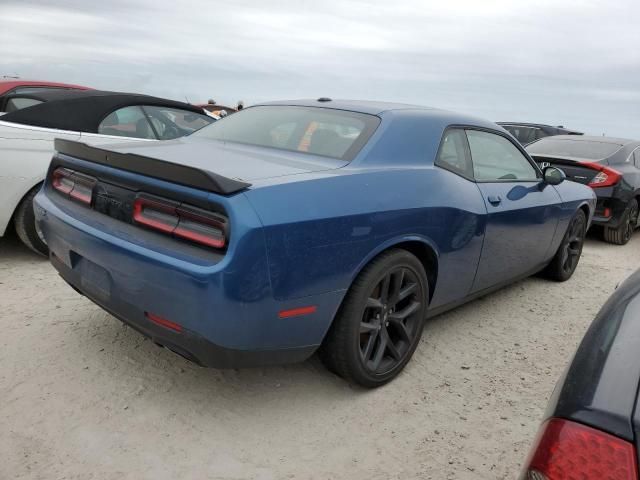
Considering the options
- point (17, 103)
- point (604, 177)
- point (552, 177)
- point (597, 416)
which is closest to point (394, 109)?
point (552, 177)

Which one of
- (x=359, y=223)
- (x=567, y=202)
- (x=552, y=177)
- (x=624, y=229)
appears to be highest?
(x=552, y=177)

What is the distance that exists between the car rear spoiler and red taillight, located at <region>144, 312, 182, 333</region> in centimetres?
56

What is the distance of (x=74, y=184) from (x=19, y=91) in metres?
4.83

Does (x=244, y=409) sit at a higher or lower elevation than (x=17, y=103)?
lower

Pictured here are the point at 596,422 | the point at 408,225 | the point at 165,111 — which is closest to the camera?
the point at 596,422

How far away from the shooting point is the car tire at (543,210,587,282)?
4723 mm

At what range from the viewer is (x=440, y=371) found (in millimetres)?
3076

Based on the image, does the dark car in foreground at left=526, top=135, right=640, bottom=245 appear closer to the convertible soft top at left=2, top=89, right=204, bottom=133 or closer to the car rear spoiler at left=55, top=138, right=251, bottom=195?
the convertible soft top at left=2, top=89, right=204, bottom=133

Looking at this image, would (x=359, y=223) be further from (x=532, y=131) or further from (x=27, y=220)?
(x=532, y=131)

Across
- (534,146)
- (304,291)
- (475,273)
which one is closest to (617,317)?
(304,291)

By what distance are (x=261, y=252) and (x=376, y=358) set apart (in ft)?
3.47

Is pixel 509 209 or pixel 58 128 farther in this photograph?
pixel 58 128

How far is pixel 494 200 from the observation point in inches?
133

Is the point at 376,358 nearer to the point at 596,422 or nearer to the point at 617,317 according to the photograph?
the point at 617,317
